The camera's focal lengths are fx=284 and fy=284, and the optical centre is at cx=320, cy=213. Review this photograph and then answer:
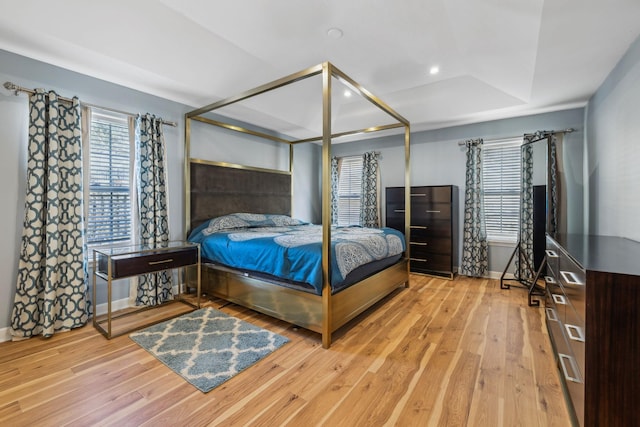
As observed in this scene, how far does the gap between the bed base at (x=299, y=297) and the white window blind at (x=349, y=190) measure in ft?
7.69

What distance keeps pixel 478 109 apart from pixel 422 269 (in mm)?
2493

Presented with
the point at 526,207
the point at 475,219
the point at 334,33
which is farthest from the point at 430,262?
the point at 334,33

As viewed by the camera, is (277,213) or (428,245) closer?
(428,245)

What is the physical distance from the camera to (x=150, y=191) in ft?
10.5

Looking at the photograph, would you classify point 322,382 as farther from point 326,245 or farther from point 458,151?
point 458,151

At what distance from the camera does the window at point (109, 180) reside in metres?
2.95

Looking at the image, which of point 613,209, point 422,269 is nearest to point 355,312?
point 422,269

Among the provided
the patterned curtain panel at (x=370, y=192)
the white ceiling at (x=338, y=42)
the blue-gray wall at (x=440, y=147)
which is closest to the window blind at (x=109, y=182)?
the blue-gray wall at (x=440, y=147)

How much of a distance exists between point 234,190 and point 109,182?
1507mm

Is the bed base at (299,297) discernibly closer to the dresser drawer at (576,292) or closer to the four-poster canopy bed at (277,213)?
the four-poster canopy bed at (277,213)

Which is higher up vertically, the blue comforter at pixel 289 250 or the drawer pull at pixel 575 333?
the blue comforter at pixel 289 250

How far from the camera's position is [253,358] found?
84.5 inches

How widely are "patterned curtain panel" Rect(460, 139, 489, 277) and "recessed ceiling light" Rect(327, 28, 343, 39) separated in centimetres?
290

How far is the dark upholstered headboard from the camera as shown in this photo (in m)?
3.75
